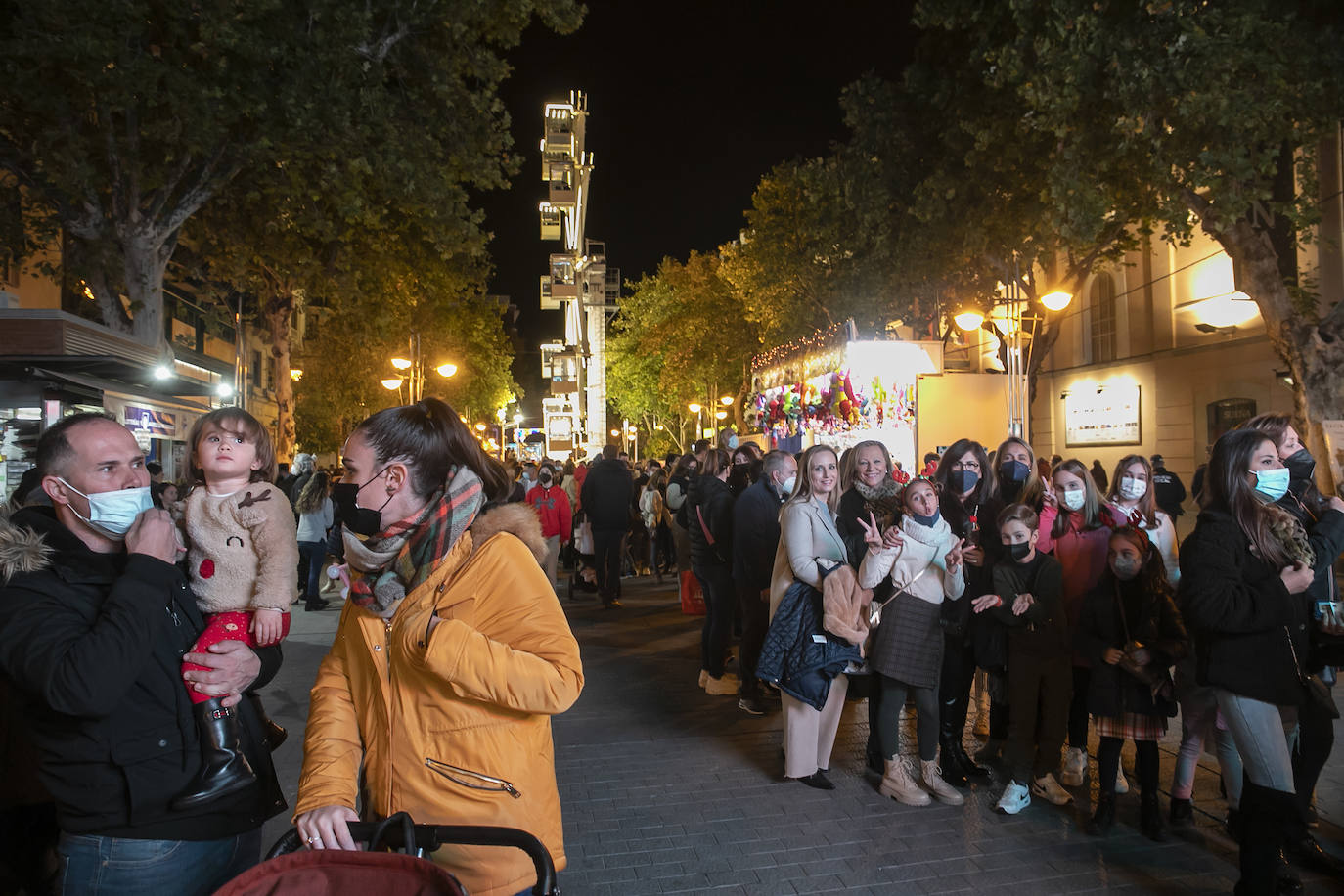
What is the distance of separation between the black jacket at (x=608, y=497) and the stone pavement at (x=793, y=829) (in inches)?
209

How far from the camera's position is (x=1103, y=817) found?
15.6ft

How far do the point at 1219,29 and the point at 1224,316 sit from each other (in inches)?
494

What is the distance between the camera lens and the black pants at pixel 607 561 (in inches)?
489

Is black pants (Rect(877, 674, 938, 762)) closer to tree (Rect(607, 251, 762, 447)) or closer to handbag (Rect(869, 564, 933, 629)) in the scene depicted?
handbag (Rect(869, 564, 933, 629))

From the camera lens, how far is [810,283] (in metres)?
27.3

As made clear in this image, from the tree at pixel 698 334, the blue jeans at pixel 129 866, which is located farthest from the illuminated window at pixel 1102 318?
the blue jeans at pixel 129 866

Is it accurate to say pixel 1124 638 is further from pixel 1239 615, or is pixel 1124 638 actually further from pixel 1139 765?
pixel 1239 615

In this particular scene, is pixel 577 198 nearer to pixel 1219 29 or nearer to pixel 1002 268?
pixel 1002 268

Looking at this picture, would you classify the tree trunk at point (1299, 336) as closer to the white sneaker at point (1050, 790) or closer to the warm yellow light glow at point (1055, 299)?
the warm yellow light glow at point (1055, 299)

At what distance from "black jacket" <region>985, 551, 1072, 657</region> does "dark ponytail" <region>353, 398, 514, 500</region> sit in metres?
3.72

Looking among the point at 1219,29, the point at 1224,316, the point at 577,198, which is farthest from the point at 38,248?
the point at 577,198

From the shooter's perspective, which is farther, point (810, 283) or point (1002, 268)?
point (810, 283)

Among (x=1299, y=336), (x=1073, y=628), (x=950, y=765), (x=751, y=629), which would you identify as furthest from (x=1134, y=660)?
(x=1299, y=336)

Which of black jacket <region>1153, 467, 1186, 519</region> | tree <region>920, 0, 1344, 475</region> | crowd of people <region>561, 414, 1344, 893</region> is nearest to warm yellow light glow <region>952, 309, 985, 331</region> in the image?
tree <region>920, 0, 1344, 475</region>
